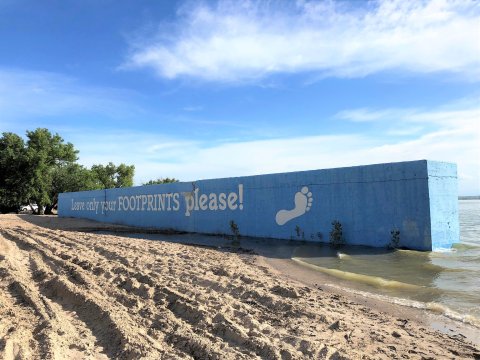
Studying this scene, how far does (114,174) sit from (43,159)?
14.4 metres

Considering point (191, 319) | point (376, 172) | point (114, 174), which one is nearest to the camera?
point (191, 319)

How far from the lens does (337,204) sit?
506 inches

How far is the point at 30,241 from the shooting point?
42.3 feet

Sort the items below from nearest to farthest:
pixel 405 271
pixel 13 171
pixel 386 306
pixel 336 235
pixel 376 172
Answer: pixel 386 306, pixel 405 271, pixel 376 172, pixel 336 235, pixel 13 171

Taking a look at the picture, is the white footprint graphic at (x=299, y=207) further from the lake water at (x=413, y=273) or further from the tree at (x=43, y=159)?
the tree at (x=43, y=159)

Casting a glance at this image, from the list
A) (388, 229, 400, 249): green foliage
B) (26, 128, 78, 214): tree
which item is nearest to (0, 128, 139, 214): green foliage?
(26, 128, 78, 214): tree

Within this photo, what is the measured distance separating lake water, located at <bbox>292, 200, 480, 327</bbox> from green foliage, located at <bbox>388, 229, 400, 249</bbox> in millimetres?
338

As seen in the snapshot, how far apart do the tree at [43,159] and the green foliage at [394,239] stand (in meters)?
37.3

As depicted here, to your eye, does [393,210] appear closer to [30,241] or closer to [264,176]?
[264,176]

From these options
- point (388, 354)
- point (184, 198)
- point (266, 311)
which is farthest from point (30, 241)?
point (388, 354)

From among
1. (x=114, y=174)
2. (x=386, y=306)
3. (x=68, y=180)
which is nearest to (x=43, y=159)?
(x=68, y=180)

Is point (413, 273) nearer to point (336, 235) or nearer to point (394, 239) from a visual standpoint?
point (394, 239)

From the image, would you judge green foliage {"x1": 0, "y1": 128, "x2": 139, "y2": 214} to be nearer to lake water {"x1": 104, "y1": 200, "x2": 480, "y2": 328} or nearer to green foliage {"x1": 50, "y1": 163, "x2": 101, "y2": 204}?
green foliage {"x1": 50, "y1": 163, "x2": 101, "y2": 204}

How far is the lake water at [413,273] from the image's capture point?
245 inches
